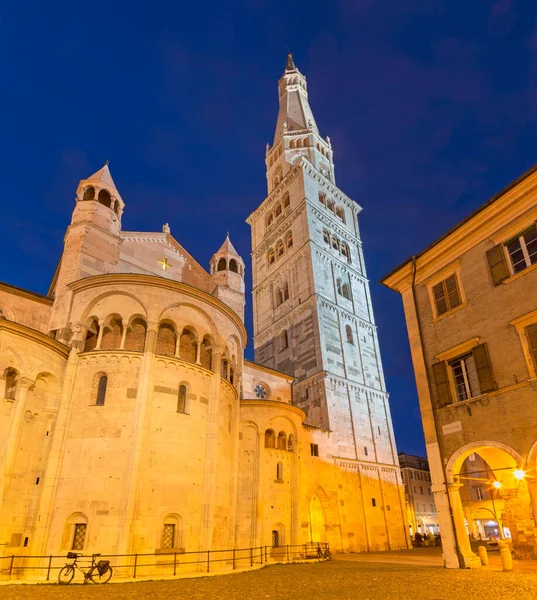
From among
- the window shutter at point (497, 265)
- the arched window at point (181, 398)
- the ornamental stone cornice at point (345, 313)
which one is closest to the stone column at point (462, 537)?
the window shutter at point (497, 265)

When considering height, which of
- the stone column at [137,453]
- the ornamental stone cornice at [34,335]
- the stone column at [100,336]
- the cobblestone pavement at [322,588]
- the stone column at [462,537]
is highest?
the stone column at [100,336]

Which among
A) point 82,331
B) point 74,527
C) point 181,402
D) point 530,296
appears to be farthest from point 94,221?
point 530,296

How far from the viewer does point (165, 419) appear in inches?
757

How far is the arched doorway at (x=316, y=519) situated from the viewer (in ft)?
107

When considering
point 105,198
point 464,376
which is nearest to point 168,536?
point 464,376

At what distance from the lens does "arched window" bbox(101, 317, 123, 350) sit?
21016mm

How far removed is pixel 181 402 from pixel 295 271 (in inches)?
1060

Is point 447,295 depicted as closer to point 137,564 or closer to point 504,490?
point 504,490

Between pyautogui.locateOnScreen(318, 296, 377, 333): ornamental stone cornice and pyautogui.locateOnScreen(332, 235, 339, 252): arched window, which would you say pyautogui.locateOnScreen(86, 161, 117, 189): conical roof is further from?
pyautogui.locateOnScreen(332, 235, 339, 252): arched window

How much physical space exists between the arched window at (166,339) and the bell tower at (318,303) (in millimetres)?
18265

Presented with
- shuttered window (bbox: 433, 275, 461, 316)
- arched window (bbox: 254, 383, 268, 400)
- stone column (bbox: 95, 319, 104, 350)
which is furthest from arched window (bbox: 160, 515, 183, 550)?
arched window (bbox: 254, 383, 268, 400)

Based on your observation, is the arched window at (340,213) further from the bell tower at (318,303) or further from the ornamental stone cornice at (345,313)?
the ornamental stone cornice at (345,313)

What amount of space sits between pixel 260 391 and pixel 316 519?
10854mm

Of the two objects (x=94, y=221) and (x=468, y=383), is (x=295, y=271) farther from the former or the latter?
(x=468, y=383)
